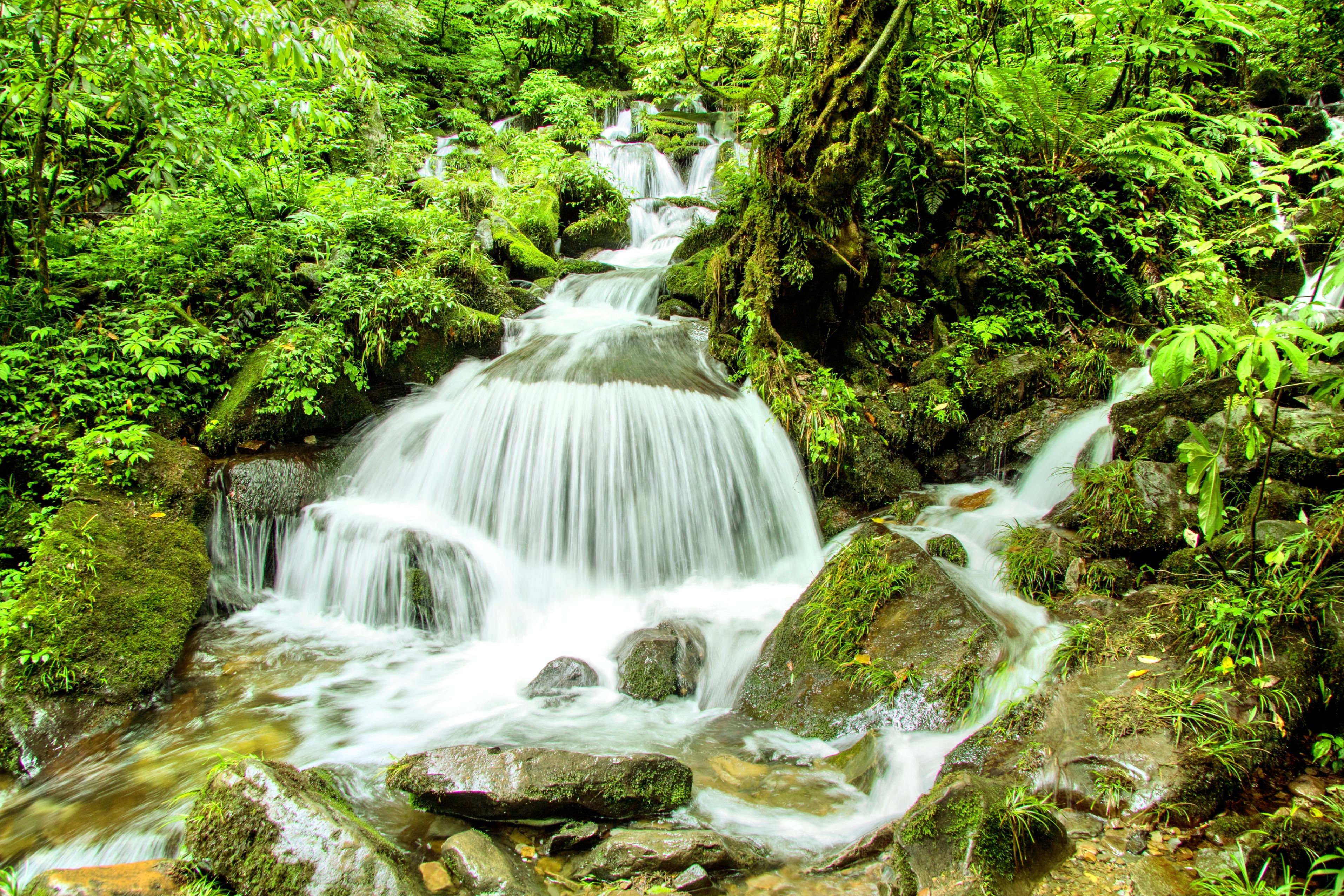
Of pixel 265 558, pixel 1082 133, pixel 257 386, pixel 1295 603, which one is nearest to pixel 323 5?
pixel 257 386

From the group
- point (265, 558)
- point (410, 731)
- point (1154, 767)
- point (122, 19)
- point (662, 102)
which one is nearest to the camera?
point (1154, 767)

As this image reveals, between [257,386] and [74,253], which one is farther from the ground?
[74,253]

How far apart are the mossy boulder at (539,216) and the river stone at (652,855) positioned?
987 cm

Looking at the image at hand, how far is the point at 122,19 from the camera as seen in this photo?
4676 millimetres

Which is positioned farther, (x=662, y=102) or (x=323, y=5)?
(x=662, y=102)

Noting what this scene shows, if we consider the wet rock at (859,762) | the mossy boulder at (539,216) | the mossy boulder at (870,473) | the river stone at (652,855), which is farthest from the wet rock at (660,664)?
the mossy boulder at (539,216)

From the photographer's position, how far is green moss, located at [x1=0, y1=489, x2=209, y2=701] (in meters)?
3.95

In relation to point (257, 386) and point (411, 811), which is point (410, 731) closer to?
point (411, 811)

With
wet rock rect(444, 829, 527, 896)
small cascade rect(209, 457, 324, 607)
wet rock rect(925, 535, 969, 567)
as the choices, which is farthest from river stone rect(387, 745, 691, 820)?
small cascade rect(209, 457, 324, 607)

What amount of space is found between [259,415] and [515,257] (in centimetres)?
513

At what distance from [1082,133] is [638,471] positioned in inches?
266

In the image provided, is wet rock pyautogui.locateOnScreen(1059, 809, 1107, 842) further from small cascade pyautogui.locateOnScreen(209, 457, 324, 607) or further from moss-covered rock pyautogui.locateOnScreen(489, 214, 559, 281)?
moss-covered rock pyautogui.locateOnScreen(489, 214, 559, 281)

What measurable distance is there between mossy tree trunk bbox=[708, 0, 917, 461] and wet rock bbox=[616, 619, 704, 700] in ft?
8.17

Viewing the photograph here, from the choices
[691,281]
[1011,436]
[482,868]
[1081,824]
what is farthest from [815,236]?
[482,868]
